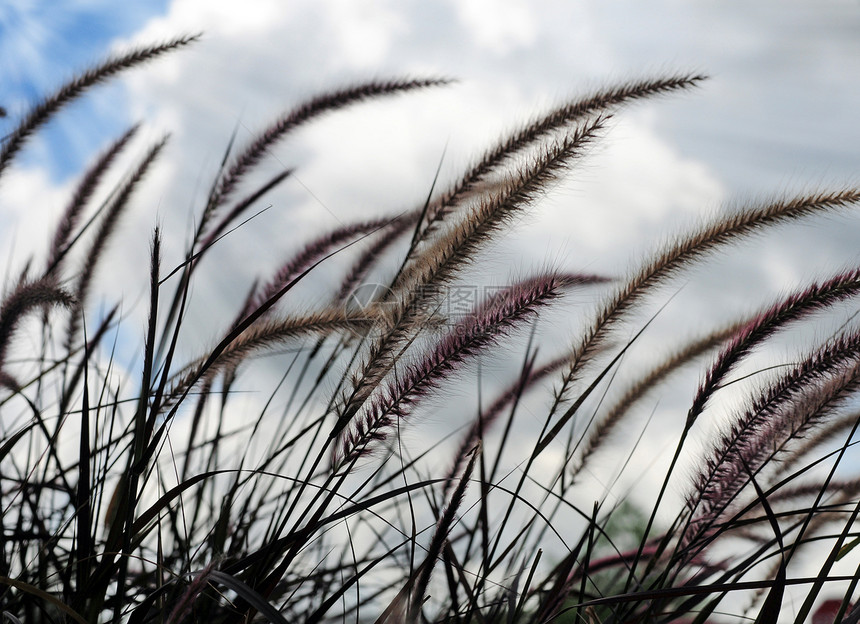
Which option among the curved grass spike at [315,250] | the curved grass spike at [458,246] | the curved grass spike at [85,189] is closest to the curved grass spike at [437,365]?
the curved grass spike at [458,246]

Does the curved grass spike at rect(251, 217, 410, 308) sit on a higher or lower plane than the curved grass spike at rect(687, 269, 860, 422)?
higher

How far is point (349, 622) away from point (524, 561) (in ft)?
1.18

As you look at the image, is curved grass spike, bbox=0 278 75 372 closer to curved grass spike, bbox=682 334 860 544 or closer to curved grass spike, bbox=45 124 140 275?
curved grass spike, bbox=45 124 140 275

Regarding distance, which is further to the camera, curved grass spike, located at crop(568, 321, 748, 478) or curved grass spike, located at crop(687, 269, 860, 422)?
curved grass spike, located at crop(568, 321, 748, 478)

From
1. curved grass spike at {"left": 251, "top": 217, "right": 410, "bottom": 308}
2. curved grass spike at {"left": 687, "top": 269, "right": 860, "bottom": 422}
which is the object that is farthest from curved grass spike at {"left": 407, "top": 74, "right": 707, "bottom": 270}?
curved grass spike at {"left": 687, "top": 269, "right": 860, "bottom": 422}

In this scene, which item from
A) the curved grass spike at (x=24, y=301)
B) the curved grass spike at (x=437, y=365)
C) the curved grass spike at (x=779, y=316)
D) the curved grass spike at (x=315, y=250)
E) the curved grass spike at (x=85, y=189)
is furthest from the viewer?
the curved grass spike at (x=85, y=189)

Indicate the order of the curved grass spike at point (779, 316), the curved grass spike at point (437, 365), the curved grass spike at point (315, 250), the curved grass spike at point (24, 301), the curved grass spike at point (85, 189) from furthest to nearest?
the curved grass spike at point (85, 189)
the curved grass spike at point (315, 250)
the curved grass spike at point (24, 301)
the curved grass spike at point (779, 316)
the curved grass spike at point (437, 365)

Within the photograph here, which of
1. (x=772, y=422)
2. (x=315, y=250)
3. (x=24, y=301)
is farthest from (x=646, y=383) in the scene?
(x=24, y=301)

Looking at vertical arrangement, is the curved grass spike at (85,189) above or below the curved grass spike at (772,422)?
above

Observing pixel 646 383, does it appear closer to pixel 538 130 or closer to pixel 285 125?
pixel 538 130

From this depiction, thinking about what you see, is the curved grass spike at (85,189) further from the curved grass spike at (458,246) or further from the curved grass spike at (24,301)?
the curved grass spike at (458,246)

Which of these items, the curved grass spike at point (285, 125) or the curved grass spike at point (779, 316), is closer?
the curved grass spike at point (779, 316)

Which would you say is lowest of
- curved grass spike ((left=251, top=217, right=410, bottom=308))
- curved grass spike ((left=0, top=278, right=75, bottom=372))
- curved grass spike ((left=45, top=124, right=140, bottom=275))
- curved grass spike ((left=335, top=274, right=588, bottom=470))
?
curved grass spike ((left=335, top=274, right=588, bottom=470))

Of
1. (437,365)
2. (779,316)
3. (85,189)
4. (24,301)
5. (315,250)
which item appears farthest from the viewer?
(85,189)
